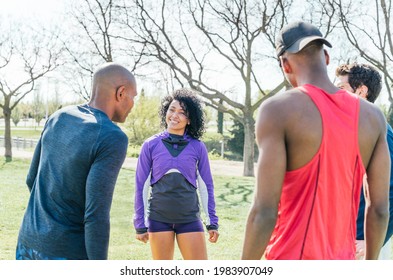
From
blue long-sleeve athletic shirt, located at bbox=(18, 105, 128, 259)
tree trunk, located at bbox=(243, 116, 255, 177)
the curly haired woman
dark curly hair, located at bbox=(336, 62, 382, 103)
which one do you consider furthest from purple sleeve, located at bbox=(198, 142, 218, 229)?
tree trunk, located at bbox=(243, 116, 255, 177)

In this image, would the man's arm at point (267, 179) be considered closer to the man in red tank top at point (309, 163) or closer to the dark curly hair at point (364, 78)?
the man in red tank top at point (309, 163)

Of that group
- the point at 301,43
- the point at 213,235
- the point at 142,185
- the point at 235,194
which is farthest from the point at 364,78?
the point at 235,194

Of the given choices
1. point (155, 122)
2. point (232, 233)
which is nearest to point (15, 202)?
point (232, 233)

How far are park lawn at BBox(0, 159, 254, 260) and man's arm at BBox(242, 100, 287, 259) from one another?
14.6 feet

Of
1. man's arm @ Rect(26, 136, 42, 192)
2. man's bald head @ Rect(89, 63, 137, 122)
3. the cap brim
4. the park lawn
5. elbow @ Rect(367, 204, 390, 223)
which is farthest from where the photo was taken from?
the park lawn

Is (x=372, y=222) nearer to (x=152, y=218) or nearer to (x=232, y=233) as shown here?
(x=152, y=218)

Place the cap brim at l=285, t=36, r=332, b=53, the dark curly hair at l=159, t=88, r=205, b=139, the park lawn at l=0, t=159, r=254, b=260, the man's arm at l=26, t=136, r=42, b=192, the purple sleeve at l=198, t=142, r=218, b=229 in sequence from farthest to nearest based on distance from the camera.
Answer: the park lawn at l=0, t=159, r=254, b=260, the dark curly hair at l=159, t=88, r=205, b=139, the purple sleeve at l=198, t=142, r=218, b=229, the man's arm at l=26, t=136, r=42, b=192, the cap brim at l=285, t=36, r=332, b=53

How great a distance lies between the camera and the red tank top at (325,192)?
6.86 ft

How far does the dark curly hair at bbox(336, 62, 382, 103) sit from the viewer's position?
361cm

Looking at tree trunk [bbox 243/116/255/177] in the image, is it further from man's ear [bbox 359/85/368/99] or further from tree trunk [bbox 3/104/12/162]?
man's ear [bbox 359/85/368/99]

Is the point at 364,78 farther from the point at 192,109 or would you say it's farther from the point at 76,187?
the point at 76,187

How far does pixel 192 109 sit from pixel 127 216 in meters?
A: 5.33

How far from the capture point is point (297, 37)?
2.26 m
